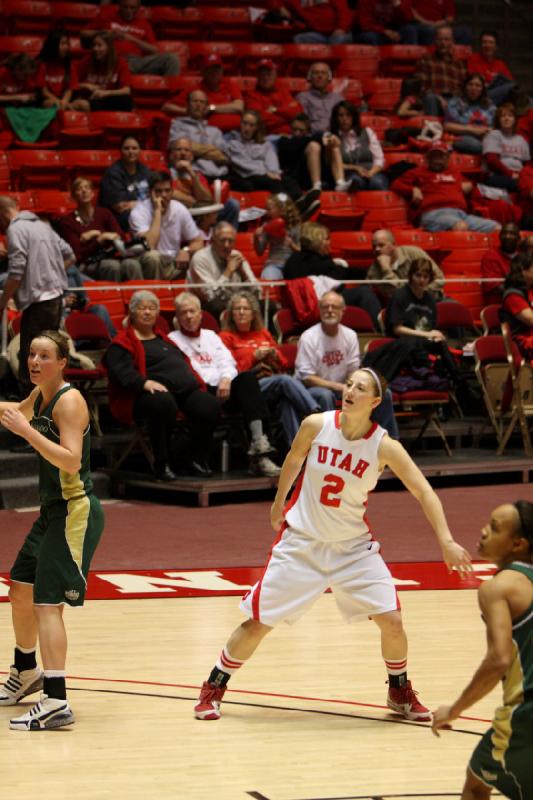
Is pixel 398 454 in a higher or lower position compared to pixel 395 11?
lower

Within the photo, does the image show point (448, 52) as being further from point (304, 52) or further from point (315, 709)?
point (315, 709)

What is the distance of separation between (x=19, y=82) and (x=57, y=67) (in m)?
0.61

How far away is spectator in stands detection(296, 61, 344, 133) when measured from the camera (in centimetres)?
1415

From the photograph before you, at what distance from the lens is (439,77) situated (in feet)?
50.1

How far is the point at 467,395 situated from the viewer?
11758mm

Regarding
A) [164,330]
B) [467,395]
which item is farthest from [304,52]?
[164,330]

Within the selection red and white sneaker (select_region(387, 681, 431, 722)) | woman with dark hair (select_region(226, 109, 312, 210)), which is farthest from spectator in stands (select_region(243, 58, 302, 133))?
red and white sneaker (select_region(387, 681, 431, 722))

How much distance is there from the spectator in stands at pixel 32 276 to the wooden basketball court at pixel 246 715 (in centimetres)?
274

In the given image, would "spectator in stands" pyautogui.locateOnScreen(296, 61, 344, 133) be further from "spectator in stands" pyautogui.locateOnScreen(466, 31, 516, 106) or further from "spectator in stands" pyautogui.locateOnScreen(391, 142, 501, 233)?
"spectator in stands" pyautogui.locateOnScreen(466, 31, 516, 106)

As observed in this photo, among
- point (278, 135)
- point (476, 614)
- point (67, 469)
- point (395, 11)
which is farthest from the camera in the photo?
point (395, 11)

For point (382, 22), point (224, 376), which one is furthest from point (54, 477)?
point (382, 22)

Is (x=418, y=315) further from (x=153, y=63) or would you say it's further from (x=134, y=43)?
(x=134, y=43)

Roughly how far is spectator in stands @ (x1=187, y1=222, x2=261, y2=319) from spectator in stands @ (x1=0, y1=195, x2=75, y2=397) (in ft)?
5.29

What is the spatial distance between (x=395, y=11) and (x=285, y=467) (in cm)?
1201
